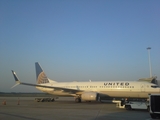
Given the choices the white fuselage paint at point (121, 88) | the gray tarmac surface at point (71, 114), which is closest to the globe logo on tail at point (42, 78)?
the white fuselage paint at point (121, 88)

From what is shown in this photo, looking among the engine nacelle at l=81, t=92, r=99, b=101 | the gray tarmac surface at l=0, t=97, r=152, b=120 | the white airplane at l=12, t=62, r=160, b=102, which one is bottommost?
the gray tarmac surface at l=0, t=97, r=152, b=120

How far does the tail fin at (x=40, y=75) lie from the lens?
3631cm

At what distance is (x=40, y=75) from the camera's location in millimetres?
36594

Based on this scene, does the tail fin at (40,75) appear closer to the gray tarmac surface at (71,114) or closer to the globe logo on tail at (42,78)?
the globe logo on tail at (42,78)

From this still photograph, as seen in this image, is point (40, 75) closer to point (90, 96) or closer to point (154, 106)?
point (90, 96)

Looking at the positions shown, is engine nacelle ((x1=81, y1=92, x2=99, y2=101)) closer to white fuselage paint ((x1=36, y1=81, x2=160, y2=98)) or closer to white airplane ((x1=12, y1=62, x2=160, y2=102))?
white airplane ((x1=12, y1=62, x2=160, y2=102))

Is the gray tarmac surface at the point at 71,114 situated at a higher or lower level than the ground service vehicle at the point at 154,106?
lower

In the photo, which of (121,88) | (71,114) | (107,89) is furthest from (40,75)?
(71,114)

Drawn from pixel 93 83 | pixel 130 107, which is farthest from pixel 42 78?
pixel 130 107

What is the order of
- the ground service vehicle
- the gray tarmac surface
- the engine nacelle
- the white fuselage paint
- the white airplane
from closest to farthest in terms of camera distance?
the ground service vehicle → the gray tarmac surface → the white fuselage paint → the white airplane → the engine nacelle

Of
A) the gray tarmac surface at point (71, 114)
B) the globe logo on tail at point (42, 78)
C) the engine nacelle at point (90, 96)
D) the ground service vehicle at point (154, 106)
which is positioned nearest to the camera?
the ground service vehicle at point (154, 106)

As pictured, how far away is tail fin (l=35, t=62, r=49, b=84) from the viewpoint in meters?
36.3

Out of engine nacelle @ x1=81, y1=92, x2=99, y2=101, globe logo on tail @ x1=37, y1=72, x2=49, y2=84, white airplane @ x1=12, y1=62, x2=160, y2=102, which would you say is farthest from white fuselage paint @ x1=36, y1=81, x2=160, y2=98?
globe logo on tail @ x1=37, y1=72, x2=49, y2=84

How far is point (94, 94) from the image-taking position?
86.9 ft
